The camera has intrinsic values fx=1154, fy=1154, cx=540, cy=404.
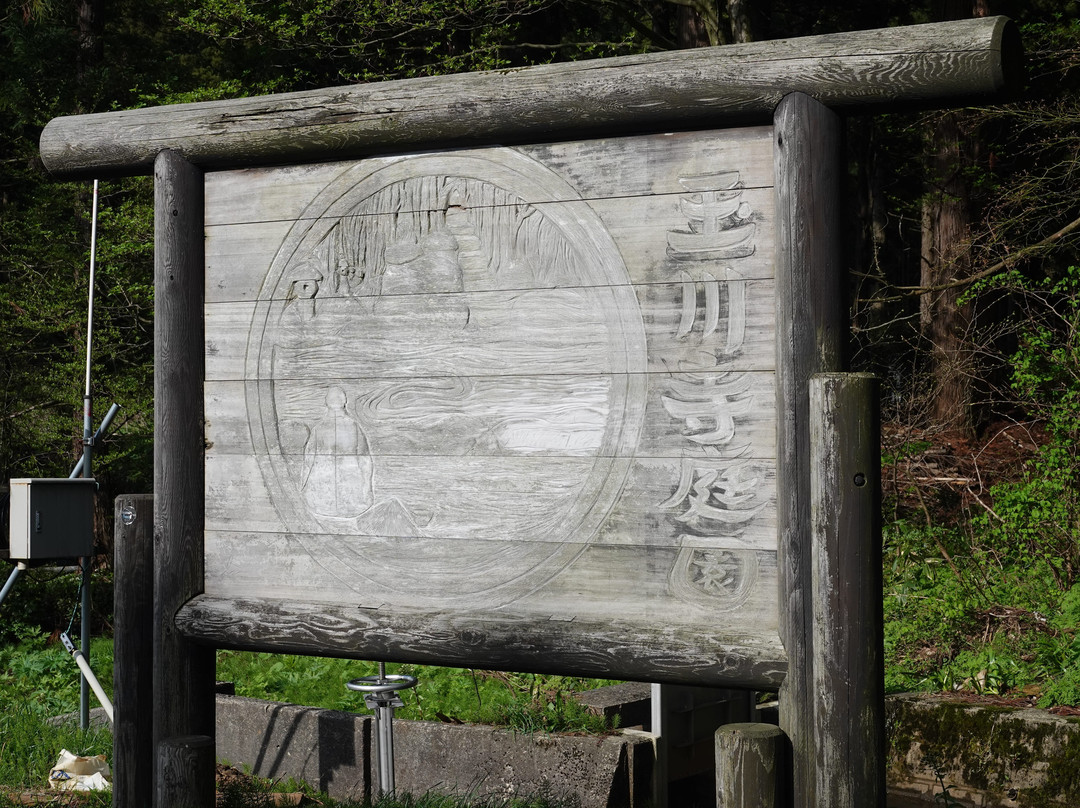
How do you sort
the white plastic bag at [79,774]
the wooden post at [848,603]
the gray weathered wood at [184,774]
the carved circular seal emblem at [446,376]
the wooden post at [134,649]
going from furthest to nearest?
the white plastic bag at [79,774] < the wooden post at [134,649] < the gray weathered wood at [184,774] < the carved circular seal emblem at [446,376] < the wooden post at [848,603]

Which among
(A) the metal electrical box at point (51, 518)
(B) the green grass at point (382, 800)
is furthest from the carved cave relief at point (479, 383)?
(A) the metal electrical box at point (51, 518)

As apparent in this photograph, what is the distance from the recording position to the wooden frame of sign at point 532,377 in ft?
9.09

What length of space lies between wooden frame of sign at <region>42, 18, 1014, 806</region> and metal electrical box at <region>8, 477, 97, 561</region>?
3444 mm

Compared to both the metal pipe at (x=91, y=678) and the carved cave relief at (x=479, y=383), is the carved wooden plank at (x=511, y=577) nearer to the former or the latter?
the carved cave relief at (x=479, y=383)

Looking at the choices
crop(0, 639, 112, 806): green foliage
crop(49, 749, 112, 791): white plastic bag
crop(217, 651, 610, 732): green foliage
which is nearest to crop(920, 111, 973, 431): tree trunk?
crop(217, 651, 610, 732): green foliage

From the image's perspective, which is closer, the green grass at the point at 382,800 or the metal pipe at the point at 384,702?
the green grass at the point at 382,800

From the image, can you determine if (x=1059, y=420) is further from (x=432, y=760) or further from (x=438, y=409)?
(x=438, y=409)

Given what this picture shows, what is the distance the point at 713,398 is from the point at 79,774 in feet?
12.7

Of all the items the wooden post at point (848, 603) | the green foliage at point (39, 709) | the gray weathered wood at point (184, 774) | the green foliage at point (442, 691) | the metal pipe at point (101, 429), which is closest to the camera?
the wooden post at point (848, 603)

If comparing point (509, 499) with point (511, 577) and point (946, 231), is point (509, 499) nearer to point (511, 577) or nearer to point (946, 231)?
point (511, 577)

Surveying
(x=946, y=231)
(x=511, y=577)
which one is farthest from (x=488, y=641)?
(x=946, y=231)

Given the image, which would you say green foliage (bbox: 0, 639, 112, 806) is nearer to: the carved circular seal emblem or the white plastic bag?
the white plastic bag

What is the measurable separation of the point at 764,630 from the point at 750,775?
1.13 ft

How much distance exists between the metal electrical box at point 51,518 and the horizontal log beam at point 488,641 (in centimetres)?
355
